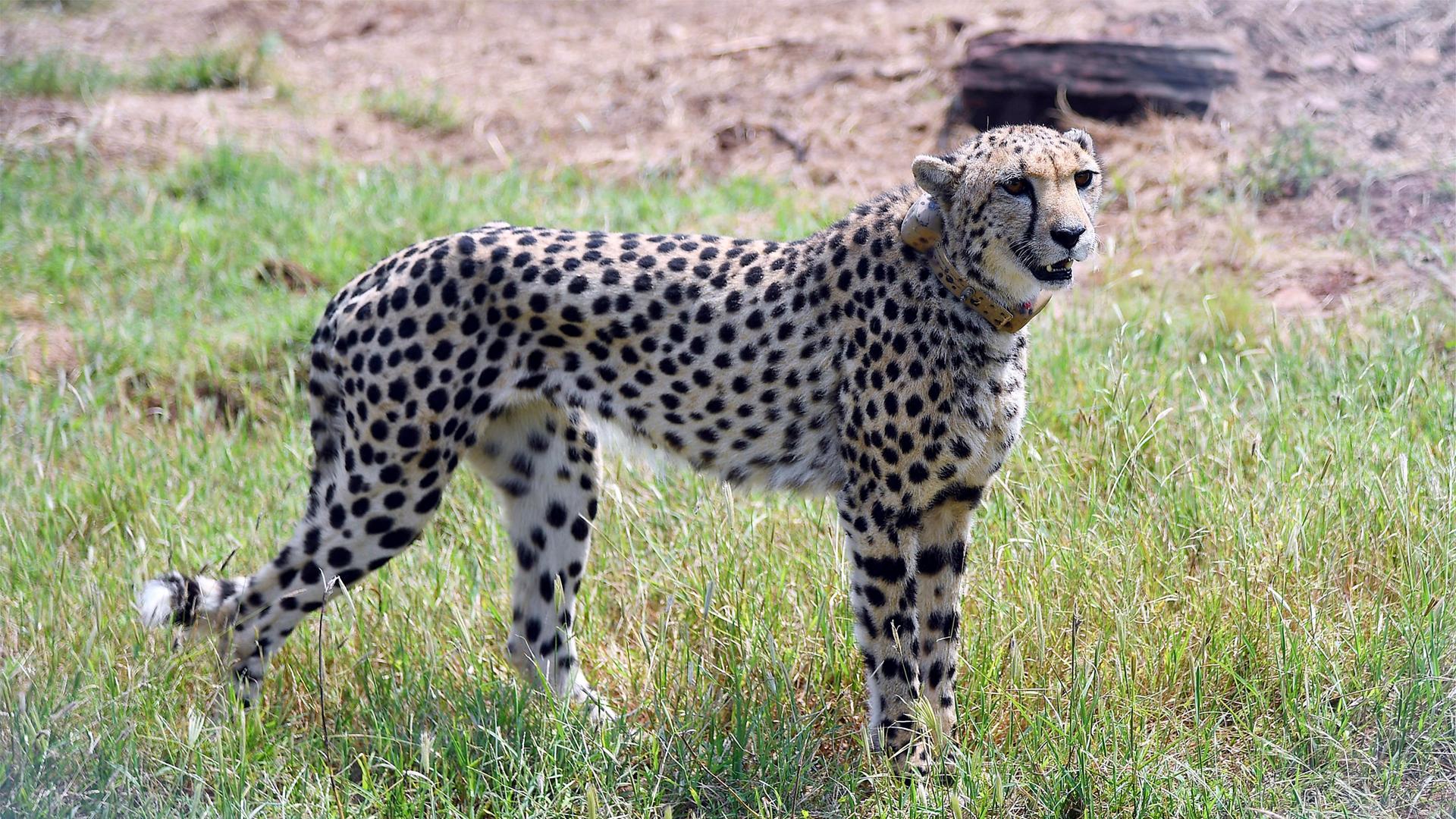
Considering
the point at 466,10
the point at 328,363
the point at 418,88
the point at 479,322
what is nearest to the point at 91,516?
the point at 328,363

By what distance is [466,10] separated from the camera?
10.9 m

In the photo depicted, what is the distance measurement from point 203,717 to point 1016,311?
231cm

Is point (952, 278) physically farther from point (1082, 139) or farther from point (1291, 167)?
point (1291, 167)

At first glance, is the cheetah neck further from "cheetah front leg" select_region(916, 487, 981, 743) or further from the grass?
the grass

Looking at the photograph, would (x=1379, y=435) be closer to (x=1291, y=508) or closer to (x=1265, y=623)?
(x=1291, y=508)

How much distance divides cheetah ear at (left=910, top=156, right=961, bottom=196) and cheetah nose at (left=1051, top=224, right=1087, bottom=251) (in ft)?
1.13

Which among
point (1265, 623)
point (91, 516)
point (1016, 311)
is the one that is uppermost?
Result: point (1016, 311)

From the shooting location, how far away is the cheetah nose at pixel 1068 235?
3.28 meters

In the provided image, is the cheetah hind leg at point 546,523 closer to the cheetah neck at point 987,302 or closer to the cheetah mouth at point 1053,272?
the cheetah neck at point 987,302

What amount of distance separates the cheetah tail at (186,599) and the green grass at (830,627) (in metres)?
0.11

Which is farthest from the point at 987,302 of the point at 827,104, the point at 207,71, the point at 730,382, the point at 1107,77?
the point at 207,71

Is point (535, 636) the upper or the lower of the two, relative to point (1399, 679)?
lower

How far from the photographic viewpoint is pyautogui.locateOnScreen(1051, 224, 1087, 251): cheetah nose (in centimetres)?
328

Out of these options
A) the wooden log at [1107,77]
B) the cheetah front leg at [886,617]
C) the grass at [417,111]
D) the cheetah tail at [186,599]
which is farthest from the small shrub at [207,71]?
the cheetah front leg at [886,617]
